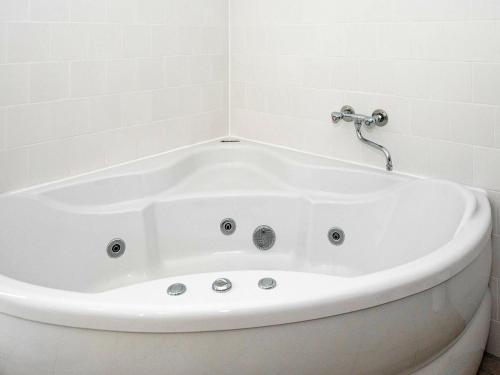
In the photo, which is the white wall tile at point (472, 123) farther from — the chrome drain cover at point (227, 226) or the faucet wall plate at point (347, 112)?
the chrome drain cover at point (227, 226)

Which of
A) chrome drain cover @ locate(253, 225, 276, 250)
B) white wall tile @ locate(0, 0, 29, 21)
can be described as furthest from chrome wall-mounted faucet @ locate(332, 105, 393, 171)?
white wall tile @ locate(0, 0, 29, 21)

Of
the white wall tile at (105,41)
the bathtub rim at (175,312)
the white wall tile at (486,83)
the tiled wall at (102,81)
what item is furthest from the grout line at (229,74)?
the bathtub rim at (175,312)

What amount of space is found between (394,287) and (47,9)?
1617mm

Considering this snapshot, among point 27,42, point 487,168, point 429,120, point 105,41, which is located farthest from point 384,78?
point 27,42

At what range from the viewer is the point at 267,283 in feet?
5.99

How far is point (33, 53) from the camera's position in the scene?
5.89ft

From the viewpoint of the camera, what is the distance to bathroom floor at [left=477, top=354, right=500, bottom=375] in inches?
70.6

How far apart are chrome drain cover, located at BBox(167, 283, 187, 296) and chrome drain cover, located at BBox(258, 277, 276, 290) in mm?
297

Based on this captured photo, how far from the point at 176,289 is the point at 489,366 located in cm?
126

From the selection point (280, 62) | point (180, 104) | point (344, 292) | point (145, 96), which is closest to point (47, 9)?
point (145, 96)

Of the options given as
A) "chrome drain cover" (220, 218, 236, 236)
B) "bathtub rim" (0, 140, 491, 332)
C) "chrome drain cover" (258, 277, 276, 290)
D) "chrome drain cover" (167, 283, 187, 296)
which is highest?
→ "bathtub rim" (0, 140, 491, 332)

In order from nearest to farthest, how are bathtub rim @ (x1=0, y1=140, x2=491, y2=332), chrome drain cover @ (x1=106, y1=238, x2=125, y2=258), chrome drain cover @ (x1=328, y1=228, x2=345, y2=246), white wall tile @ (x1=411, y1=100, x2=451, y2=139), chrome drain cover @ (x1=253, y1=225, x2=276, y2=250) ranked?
bathtub rim @ (x1=0, y1=140, x2=491, y2=332) → white wall tile @ (x1=411, y1=100, x2=451, y2=139) → chrome drain cover @ (x1=106, y1=238, x2=125, y2=258) → chrome drain cover @ (x1=328, y1=228, x2=345, y2=246) → chrome drain cover @ (x1=253, y1=225, x2=276, y2=250)

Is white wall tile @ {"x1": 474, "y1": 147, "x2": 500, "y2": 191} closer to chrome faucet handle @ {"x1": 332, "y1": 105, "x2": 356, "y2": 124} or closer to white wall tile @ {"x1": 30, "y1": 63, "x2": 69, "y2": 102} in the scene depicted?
chrome faucet handle @ {"x1": 332, "y1": 105, "x2": 356, "y2": 124}

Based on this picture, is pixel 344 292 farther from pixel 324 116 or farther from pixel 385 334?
pixel 324 116
